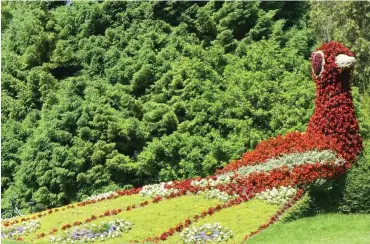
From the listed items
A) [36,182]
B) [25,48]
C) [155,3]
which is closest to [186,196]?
[36,182]

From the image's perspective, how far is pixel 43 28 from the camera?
18.8 m

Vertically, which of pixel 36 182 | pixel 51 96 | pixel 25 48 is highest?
pixel 25 48

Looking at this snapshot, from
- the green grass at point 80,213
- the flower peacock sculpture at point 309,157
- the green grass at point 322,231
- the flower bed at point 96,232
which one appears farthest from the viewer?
the green grass at point 80,213

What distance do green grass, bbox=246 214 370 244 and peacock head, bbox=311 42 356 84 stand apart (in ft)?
8.50

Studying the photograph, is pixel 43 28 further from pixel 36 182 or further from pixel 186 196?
pixel 186 196

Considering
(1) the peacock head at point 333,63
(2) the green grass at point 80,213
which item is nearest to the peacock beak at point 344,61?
(1) the peacock head at point 333,63

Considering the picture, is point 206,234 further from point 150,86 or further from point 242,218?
point 150,86

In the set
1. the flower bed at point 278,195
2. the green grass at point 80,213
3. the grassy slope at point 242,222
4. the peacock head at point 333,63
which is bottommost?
the green grass at point 80,213

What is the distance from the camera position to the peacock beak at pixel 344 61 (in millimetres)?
10547

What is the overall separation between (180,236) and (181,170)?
553 cm

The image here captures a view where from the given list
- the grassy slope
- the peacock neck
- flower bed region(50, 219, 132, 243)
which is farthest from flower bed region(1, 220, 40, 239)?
the peacock neck

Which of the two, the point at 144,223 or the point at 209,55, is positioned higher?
the point at 209,55

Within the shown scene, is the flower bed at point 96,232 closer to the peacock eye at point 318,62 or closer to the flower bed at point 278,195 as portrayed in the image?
the flower bed at point 278,195

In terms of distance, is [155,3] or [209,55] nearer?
[209,55]
